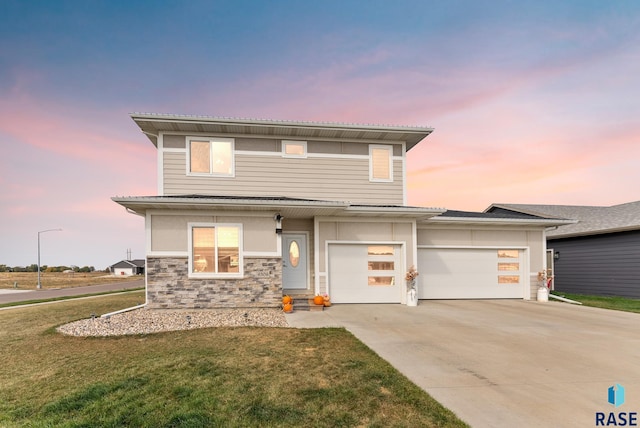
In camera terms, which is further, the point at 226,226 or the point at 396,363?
the point at 226,226

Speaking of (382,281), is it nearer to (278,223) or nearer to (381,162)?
(278,223)

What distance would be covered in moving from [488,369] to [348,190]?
7892 millimetres

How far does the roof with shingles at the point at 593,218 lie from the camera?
13.0 metres

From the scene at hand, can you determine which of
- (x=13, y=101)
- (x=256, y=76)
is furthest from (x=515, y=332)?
(x=13, y=101)

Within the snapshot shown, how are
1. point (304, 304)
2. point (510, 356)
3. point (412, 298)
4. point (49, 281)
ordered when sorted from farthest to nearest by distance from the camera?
point (49, 281)
point (412, 298)
point (304, 304)
point (510, 356)

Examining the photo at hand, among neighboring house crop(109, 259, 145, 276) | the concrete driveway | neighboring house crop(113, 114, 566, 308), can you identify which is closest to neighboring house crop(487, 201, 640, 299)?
neighboring house crop(113, 114, 566, 308)

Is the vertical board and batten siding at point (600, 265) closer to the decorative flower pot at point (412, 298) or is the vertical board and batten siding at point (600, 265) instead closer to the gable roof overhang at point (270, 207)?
the gable roof overhang at point (270, 207)

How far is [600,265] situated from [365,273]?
11.8m

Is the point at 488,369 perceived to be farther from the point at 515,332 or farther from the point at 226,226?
the point at 226,226

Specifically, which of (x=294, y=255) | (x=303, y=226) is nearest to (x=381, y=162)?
(x=303, y=226)

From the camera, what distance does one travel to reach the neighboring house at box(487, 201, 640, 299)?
41.5 feet

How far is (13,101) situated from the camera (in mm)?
13070

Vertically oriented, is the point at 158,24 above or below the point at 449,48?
above

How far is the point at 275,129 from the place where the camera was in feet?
35.7
